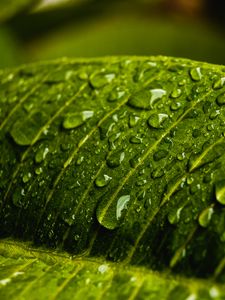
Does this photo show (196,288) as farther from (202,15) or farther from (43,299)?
(202,15)

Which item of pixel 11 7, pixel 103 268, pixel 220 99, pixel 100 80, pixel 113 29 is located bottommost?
pixel 103 268

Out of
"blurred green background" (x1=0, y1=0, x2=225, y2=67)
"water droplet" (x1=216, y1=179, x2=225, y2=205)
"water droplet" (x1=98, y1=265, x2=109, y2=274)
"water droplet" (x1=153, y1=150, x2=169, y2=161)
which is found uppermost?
"blurred green background" (x1=0, y1=0, x2=225, y2=67)

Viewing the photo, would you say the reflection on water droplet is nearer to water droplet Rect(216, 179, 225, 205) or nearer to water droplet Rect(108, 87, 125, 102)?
water droplet Rect(108, 87, 125, 102)

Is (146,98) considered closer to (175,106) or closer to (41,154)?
(175,106)

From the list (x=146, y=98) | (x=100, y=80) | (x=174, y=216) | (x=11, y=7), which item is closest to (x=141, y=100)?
(x=146, y=98)

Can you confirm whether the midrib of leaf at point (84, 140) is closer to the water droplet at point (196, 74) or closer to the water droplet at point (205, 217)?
the water droplet at point (196, 74)

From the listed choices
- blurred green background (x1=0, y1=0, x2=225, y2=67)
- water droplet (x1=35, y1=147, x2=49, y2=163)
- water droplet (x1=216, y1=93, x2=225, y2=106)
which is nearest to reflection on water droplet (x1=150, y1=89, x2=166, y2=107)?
water droplet (x1=216, y1=93, x2=225, y2=106)
